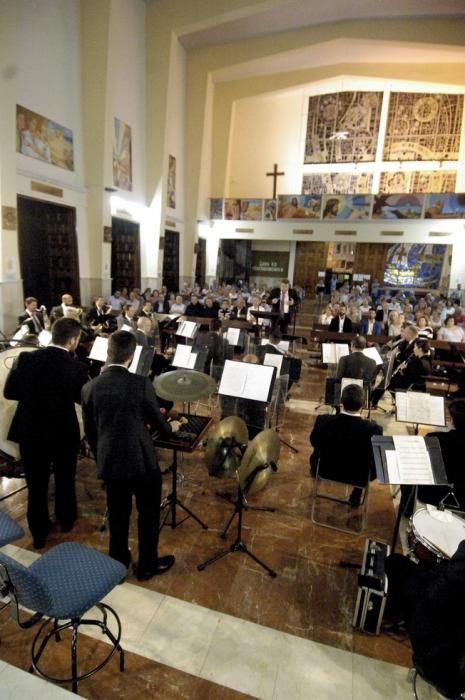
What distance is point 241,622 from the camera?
99.7 inches

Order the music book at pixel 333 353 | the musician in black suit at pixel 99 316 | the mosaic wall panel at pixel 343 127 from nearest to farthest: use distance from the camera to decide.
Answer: the music book at pixel 333 353, the musician in black suit at pixel 99 316, the mosaic wall panel at pixel 343 127

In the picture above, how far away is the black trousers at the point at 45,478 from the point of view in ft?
9.79

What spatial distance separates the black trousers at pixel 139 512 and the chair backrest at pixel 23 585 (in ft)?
2.56

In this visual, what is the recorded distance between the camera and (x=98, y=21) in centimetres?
1073

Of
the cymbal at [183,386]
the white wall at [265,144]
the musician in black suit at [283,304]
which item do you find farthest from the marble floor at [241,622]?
the white wall at [265,144]

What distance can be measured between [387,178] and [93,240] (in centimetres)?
1425

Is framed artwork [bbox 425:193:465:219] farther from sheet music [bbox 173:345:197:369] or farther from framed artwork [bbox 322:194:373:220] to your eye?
sheet music [bbox 173:345:197:369]

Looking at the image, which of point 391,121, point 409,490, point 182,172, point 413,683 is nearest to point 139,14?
point 182,172

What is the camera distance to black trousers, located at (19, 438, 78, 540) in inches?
117

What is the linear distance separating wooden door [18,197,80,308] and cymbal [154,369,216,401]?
964 cm

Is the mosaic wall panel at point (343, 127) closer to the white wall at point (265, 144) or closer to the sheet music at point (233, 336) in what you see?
the white wall at point (265, 144)

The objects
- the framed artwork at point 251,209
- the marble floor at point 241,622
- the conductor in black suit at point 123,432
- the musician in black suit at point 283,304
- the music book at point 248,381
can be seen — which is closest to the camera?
the marble floor at point 241,622

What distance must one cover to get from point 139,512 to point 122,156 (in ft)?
42.8

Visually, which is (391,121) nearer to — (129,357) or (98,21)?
(98,21)
